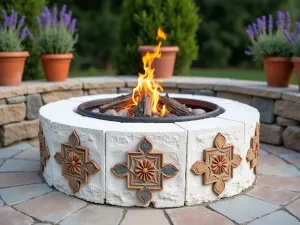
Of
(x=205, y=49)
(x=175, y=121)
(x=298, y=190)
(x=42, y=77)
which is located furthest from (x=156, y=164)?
(x=205, y=49)

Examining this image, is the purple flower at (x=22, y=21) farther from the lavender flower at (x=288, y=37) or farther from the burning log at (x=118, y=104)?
the lavender flower at (x=288, y=37)

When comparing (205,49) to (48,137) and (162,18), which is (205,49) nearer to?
(162,18)

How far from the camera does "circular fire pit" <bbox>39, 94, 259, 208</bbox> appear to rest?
2539 millimetres

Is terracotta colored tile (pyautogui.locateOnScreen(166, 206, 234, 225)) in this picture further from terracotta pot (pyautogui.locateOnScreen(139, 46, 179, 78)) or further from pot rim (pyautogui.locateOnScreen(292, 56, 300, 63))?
terracotta pot (pyautogui.locateOnScreen(139, 46, 179, 78))

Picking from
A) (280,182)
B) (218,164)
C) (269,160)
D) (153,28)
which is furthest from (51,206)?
(153,28)

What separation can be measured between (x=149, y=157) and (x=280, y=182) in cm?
118

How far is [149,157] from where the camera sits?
2533 mm

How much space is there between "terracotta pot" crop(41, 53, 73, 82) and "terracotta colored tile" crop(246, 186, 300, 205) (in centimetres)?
267

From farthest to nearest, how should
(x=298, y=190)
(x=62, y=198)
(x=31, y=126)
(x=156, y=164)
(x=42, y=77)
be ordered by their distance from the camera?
(x=42, y=77)
(x=31, y=126)
(x=298, y=190)
(x=62, y=198)
(x=156, y=164)

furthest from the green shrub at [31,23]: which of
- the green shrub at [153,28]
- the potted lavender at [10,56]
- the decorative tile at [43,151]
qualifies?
the decorative tile at [43,151]

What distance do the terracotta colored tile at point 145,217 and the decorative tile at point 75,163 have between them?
1.21 feet

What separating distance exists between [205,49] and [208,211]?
41.9 ft

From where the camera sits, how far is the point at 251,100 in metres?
4.34

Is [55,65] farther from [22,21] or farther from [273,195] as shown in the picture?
[273,195]
